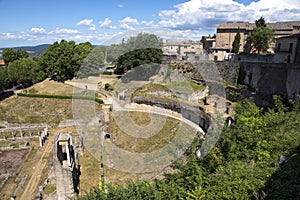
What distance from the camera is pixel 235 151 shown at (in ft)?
27.1

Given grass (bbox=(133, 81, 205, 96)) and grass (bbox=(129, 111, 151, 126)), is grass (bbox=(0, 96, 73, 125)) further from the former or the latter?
grass (bbox=(133, 81, 205, 96))

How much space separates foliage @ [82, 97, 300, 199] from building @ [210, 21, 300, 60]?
23.4 meters

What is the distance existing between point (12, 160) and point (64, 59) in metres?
20.1

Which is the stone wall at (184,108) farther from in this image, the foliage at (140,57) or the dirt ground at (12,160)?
the dirt ground at (12,160)

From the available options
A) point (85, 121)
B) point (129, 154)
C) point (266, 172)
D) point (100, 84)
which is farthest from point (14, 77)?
point (266, 172)

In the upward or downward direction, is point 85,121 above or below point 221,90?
below

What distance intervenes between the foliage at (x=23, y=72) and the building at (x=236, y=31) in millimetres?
28468

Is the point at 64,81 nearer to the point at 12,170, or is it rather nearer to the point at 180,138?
the point at 12,170

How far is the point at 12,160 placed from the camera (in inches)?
559

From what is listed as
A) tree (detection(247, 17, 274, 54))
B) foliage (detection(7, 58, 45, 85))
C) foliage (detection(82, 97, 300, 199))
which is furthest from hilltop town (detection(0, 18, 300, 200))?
tree (detection(247, 17, 274, 54))

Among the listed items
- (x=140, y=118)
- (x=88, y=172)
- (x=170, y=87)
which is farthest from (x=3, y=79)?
(x=88, y=172)

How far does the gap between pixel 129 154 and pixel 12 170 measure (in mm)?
→ 7351

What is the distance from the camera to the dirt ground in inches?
507

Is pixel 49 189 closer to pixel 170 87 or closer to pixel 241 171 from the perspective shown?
pixel 241 171
